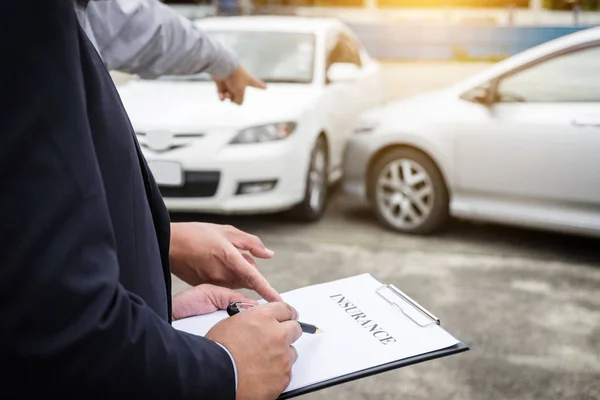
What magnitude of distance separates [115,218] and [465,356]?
307cm

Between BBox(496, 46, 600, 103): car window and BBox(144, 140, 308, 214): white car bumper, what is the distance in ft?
5.39

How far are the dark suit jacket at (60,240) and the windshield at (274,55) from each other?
18.7ft

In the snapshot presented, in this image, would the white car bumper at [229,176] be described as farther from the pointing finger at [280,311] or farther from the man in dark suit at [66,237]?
the man in dark suit at [66,237]

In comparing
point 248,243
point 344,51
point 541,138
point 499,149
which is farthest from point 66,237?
point 344,51

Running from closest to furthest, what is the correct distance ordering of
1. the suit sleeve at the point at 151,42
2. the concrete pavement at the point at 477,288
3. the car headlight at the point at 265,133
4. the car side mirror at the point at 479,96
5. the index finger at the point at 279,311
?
the index finger at the point at 279,311 → the suit sleeve at the point at 151,42 → the concrete pavement at the point at 477,288 → the car side mirror at the point at 479,96 → the car headlight at the point at 265,133

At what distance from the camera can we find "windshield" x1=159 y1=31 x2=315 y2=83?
6488 mm

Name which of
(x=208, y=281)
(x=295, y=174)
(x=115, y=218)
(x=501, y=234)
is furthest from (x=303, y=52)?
(x=115, y=218)

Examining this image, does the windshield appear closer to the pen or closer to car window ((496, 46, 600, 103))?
car window ((496, 46, 600, 103))

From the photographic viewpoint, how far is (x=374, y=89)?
26.7 feet

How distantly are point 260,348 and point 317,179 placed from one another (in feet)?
17.3

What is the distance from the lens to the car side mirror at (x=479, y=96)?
5.44 m

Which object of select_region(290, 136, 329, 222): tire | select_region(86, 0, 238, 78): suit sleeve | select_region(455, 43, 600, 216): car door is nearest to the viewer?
select_region(86, 0, 238, 78): suit sleeve

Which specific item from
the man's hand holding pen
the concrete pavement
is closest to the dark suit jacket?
the man's hand holding pen

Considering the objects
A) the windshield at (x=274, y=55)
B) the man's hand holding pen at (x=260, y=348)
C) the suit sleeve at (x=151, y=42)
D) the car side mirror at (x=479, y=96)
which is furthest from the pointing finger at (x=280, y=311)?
the windshield at (x=274, y=55)
